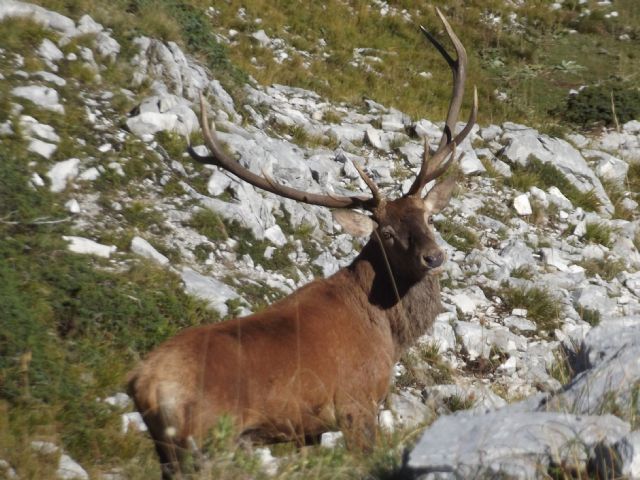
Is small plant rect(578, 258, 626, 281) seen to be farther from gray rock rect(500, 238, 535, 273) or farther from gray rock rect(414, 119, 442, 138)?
gray rock rect(414, 119, 442, 138)

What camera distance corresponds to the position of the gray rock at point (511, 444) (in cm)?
340

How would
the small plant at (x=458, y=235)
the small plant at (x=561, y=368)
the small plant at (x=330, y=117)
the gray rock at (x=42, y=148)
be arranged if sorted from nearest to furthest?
1. the small plant at (x=561, y=368)
2. the gray rock at (x=42, y=148)
3. the small plant at (x=458, y=235)
4. the small plant at (x=330, y=117)

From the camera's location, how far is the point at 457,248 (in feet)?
33.5

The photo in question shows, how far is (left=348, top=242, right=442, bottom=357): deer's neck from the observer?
6.23 meters

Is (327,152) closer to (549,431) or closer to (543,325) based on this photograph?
(543,325)

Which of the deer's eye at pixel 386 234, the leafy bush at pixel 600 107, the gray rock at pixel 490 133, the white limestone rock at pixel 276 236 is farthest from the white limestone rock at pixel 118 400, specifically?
the leafy bush at pixel 600 107

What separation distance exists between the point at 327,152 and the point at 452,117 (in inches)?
165

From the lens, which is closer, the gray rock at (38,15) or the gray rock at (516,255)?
the gray rock at (38,15)

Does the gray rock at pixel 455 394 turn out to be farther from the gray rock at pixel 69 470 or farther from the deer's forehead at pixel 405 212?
the gray rock at pixel 69 470

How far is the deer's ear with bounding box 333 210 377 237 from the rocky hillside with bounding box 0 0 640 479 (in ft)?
4.06

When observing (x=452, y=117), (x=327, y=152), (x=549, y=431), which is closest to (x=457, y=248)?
(x=327, y=152)

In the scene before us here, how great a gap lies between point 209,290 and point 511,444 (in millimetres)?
4062

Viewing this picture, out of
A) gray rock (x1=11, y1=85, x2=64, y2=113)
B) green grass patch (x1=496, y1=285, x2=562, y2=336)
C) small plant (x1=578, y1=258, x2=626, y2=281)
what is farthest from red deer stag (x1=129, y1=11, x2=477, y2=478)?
small plant (x1=578, y1=258, x2=626, y2=281)

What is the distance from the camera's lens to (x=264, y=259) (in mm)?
8312
